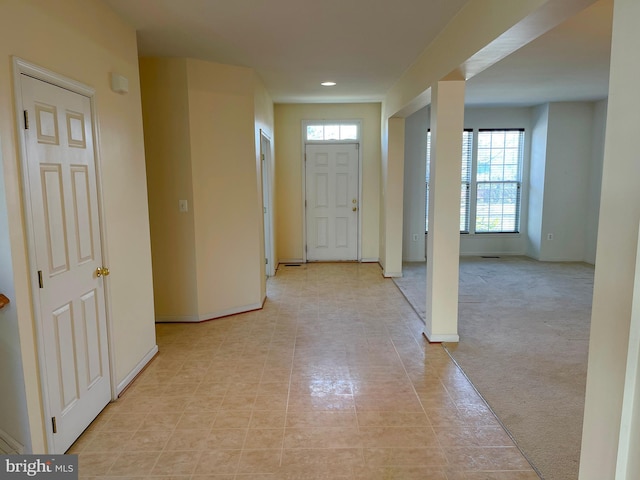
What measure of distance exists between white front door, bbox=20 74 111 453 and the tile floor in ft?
0.83

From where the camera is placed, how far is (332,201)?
279 inches

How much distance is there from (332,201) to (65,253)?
5136 millimetres

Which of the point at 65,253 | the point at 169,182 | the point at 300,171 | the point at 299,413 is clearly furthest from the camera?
the point at 300,171

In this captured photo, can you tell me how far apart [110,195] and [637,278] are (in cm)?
277

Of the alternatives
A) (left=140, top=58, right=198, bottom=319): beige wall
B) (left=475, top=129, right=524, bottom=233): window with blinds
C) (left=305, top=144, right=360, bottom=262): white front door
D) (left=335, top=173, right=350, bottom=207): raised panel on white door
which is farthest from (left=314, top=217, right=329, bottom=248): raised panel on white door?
(left=140, top=58, right=198, bottom=319): beige wall

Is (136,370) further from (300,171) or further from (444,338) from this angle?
(300,171)

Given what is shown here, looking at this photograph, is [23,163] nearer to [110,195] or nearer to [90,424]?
[110,195]

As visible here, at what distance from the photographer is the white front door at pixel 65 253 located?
2.02 meters

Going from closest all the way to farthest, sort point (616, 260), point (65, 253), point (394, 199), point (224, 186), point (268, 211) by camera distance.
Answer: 1. point (616, 260)
2. point (65, 253)
3. point (224, 186)
4. point (394, 199)
5. point (268, 211)

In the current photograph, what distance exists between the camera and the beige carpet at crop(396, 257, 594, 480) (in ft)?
7.86

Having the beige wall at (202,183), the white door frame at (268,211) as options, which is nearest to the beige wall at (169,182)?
the beige wall at (202,183)

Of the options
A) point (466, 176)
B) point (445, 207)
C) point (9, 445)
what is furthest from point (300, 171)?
point (9, 445)

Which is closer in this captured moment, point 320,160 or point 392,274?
point 392,274

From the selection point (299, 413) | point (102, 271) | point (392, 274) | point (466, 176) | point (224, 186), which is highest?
point (466, 176)
